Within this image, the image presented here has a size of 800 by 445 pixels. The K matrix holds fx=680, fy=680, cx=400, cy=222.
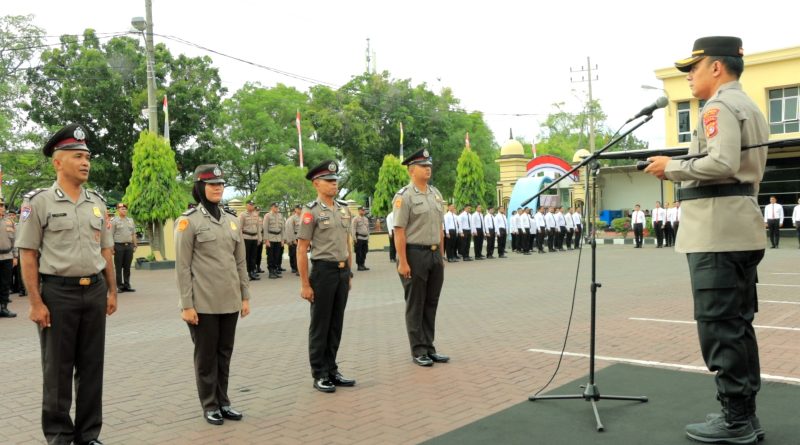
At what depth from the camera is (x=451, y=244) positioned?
22391mm

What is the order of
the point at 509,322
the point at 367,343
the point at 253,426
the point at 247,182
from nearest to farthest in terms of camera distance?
the point at 253,426, the point at 367,343, the point at 509,322, the point at 247,182

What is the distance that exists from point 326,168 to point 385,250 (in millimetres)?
23603

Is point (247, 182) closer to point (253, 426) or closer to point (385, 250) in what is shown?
point (385, 250)

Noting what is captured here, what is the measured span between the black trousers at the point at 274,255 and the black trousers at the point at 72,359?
14.0 m

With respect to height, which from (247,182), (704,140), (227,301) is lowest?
(227,301)

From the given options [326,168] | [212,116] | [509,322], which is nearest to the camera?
[326,168]

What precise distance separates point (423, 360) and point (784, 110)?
106 feet

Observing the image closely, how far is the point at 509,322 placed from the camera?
898 cm

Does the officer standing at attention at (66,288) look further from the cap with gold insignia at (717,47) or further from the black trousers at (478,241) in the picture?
the black trousers at (478,241)

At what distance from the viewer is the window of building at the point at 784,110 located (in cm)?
3216

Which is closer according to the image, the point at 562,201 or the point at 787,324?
the point at 787,324

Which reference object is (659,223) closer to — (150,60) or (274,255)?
(274,255)

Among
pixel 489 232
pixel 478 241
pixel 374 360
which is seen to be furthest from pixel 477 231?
pixel 374 360

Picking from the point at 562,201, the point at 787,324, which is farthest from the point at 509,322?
the point at 562,201
